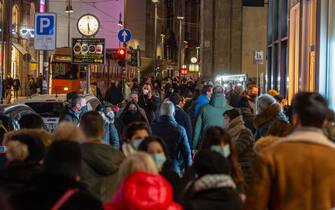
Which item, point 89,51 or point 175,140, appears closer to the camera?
point 175,140

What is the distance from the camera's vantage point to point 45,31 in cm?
2180

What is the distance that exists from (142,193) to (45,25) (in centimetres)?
1735

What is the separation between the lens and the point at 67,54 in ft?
148

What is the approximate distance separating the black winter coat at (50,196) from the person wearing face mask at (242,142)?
336 centimetres

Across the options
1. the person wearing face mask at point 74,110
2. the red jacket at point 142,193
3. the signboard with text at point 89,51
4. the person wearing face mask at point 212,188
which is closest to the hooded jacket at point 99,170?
the person wearing face mask at point 212,188

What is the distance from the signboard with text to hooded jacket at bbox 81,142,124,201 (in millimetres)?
15131

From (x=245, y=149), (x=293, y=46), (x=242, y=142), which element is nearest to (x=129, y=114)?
(x=242, y=142)

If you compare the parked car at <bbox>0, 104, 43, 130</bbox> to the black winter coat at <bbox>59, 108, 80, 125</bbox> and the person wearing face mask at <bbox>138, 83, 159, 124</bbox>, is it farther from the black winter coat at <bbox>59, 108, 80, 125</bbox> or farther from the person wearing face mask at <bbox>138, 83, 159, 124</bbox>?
the person wearing face mask at <bbox>138, 83, 159, 124</bbox>

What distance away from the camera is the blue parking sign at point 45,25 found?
71.3ft

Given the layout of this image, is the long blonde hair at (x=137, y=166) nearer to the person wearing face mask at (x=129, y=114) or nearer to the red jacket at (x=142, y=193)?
the red jacket at (x=142, y=193)

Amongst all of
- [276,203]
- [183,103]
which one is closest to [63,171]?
[276,203]

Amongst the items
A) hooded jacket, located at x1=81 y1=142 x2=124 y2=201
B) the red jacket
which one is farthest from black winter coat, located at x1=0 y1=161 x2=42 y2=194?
the red jacket

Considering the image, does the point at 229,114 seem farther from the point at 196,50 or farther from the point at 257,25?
the point at 196,50

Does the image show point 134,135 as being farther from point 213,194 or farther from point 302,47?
point 302,47
